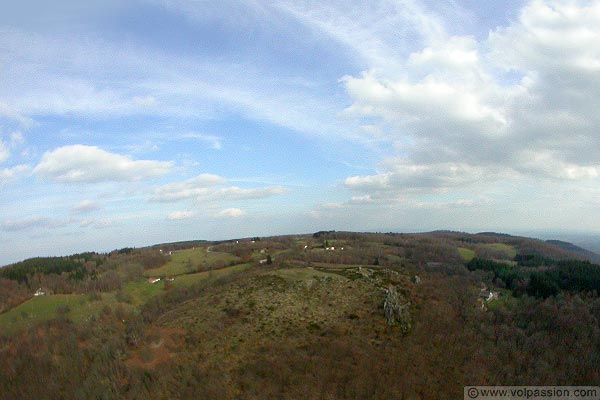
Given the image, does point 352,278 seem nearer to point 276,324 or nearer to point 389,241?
point 276,324

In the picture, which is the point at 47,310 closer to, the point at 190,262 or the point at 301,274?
the point at 190,262

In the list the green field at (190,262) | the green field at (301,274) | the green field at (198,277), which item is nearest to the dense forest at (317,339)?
the green field at (301,274)

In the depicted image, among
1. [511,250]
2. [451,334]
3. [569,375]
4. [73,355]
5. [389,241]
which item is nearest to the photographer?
[569,375]

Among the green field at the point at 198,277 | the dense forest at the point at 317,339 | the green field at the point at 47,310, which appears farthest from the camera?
the green field at the point at 198,277

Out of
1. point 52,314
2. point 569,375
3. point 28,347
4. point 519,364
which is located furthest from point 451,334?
point 52,314

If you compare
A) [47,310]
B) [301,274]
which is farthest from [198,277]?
[301,274]

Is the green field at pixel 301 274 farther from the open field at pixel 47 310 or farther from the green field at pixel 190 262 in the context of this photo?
the green field at pixel 190 262

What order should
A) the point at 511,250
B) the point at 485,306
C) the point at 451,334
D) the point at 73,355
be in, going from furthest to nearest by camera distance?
the point at 511,250, the point at 485,306, the point at 73,355, the point at 451,334
